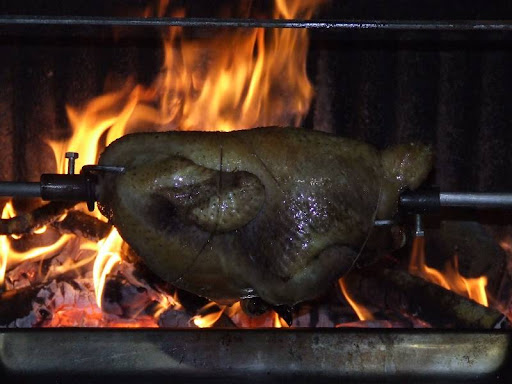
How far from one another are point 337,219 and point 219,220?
0.32 metres

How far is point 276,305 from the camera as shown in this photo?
186 centimetres

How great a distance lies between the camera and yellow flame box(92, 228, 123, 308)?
9.12 feet

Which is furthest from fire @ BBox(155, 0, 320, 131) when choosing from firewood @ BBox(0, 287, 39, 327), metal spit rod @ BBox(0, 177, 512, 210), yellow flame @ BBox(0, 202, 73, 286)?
metal spit rod @ BBox(0, 177, 512, 210)

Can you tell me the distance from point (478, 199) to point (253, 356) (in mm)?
801

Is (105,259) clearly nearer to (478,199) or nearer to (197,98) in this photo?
(197,98)

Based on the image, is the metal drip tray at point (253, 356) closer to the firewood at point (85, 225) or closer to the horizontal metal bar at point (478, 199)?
the horizontal metal bar at point (478, 199)

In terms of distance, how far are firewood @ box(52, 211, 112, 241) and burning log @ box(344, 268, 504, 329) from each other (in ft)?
3.44

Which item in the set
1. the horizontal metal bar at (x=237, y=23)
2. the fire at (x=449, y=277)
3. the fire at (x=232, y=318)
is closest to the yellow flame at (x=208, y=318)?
the fire at (x=232, y=318)

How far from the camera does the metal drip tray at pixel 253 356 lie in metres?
1.96

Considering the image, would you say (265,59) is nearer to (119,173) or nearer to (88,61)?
(88,61)

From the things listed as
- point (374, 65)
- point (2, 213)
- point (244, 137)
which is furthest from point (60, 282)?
point (374, 65)

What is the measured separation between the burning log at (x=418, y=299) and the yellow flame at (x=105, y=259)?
0.99 metres

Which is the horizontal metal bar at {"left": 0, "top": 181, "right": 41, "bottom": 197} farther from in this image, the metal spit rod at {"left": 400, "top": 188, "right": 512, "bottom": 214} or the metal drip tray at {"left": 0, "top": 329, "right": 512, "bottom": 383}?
the metal spit rod at {"left": 400, "top": 188, "right": 512, "bottom": 214}

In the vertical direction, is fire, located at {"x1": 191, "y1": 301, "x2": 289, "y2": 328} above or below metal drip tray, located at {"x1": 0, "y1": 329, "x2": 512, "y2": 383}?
below
